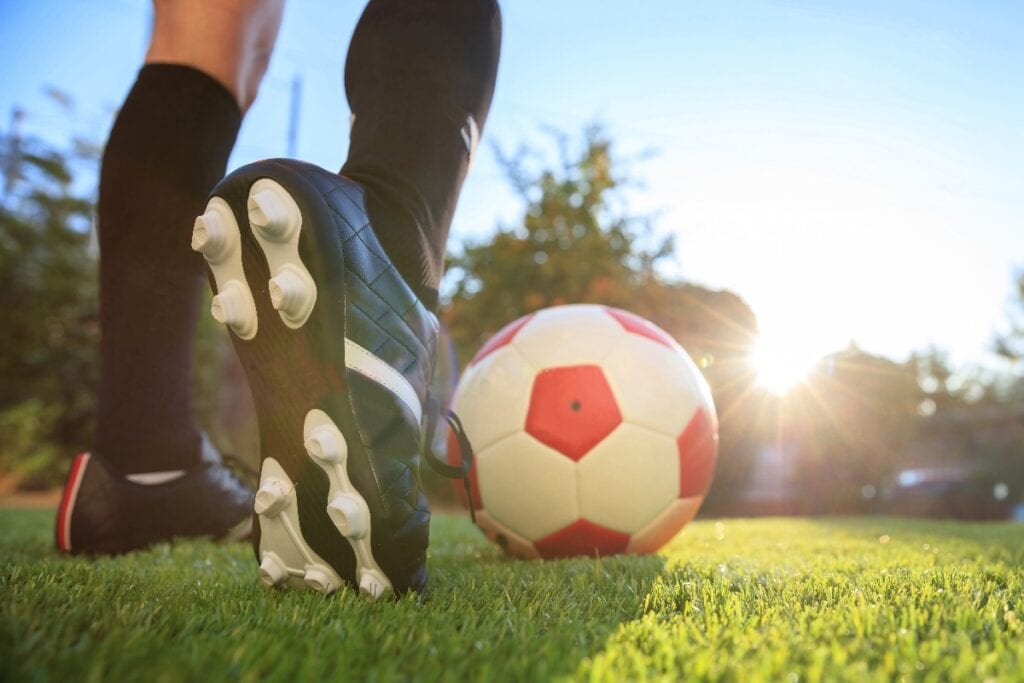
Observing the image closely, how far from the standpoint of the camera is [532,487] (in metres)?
2.00

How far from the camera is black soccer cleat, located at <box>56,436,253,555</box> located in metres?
1.68

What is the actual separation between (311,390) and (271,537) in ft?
0.86

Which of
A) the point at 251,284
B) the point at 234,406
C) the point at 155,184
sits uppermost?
the point at 155,184

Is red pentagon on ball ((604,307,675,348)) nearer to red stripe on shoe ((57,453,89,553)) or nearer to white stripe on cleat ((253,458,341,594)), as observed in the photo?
white stripe on cleat ((253,458,341,594))

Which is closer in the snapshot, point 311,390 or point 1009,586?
point 311,390

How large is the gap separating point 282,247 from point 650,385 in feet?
4.26

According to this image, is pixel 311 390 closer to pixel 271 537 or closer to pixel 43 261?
pixel 271 537

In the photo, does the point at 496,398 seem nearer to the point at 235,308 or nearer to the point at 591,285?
the point at 235,308

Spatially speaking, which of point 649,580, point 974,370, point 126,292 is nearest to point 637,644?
point 649,580

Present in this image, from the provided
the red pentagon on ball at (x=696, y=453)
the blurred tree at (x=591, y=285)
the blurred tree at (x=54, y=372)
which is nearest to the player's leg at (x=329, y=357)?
the red pentagon on ball at (x=696, y=453)

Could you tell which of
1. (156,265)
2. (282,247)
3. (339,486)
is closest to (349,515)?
(339,486)

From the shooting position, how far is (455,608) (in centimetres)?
109

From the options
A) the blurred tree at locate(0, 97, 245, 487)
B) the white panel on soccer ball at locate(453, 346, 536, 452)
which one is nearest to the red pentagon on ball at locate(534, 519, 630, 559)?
the white panel on soccer ball at locate(453, 346, 536, 452)

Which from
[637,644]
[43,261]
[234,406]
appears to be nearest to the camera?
[637,644]
